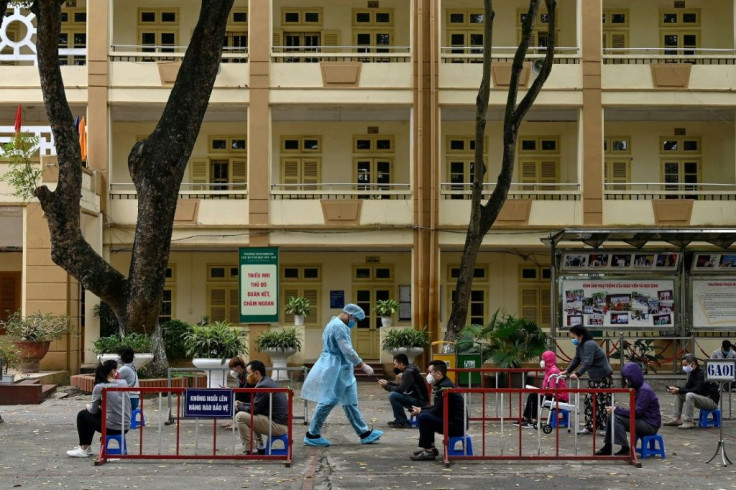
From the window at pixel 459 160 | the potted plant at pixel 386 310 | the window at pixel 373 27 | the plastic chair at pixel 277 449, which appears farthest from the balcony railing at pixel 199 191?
the plastic chair at pixel 277 449

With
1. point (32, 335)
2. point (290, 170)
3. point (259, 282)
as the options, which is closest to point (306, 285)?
point (290, 170)

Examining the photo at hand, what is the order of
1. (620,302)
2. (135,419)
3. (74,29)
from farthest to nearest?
(74,29), (620,302), (135,419)

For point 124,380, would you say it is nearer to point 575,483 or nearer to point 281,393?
point 281,393

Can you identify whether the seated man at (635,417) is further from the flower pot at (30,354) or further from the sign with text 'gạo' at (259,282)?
the flower pot at (30,354)

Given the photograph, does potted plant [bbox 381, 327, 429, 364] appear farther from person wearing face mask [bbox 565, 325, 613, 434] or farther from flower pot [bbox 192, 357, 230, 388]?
person wearing face mask [bbox 565, 325, 613, 434]

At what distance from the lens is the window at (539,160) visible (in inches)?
1208

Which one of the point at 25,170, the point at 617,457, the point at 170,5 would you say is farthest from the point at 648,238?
the point at 170,5

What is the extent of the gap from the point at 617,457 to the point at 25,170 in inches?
589

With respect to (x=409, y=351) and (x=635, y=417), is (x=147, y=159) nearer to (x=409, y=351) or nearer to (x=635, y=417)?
(x=635, y=417)

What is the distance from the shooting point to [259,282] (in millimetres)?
25125

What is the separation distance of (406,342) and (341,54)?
7704 mm

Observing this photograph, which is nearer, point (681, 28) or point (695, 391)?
point (695, 391)

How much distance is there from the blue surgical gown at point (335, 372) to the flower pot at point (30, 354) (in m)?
11.6

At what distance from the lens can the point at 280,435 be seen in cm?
1340
